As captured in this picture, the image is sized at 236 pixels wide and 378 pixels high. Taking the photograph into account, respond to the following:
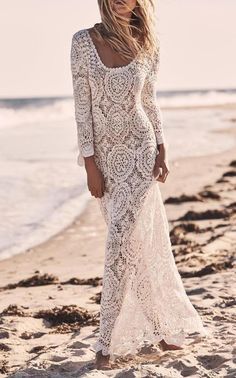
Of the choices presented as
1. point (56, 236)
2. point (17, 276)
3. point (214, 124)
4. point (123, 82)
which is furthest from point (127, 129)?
point (214, 124)

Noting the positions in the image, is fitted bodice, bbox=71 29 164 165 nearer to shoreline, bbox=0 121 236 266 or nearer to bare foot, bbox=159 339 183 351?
bare foot, bbox=159 339 183 351

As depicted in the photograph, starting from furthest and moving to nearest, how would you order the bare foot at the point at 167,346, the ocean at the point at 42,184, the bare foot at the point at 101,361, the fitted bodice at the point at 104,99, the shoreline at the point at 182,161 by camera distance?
the ocean at the point at 42,184, the shoreline at the point at 182,161, the bare foot at the point at 167,346, the bare foot at the point at 101,361, the fitted bodice at the point at 104,99

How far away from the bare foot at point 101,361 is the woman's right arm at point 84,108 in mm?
831

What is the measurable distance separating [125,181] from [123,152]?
0.15m

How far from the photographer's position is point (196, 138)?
2322 cm

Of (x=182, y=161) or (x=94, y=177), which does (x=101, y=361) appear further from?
(x=182, y=161)

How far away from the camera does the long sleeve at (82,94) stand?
4207mm

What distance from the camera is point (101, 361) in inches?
171

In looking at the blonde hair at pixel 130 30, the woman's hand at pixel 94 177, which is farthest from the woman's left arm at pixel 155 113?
the woman's hand at pixel 94 177

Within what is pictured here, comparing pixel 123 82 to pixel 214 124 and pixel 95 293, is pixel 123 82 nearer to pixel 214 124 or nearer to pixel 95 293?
pixel 95 293

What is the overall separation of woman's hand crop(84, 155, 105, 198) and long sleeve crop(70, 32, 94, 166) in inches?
1.6

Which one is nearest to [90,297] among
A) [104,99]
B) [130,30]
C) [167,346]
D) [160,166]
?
[167,346]

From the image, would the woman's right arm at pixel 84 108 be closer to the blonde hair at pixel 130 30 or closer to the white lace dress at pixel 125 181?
the white lace dress at pixel 125 181

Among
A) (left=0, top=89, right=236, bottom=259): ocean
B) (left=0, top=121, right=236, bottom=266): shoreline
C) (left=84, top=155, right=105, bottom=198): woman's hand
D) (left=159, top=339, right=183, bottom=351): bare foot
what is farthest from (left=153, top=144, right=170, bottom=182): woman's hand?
(left=0, top=89, right=236, bottom=259): ocean
